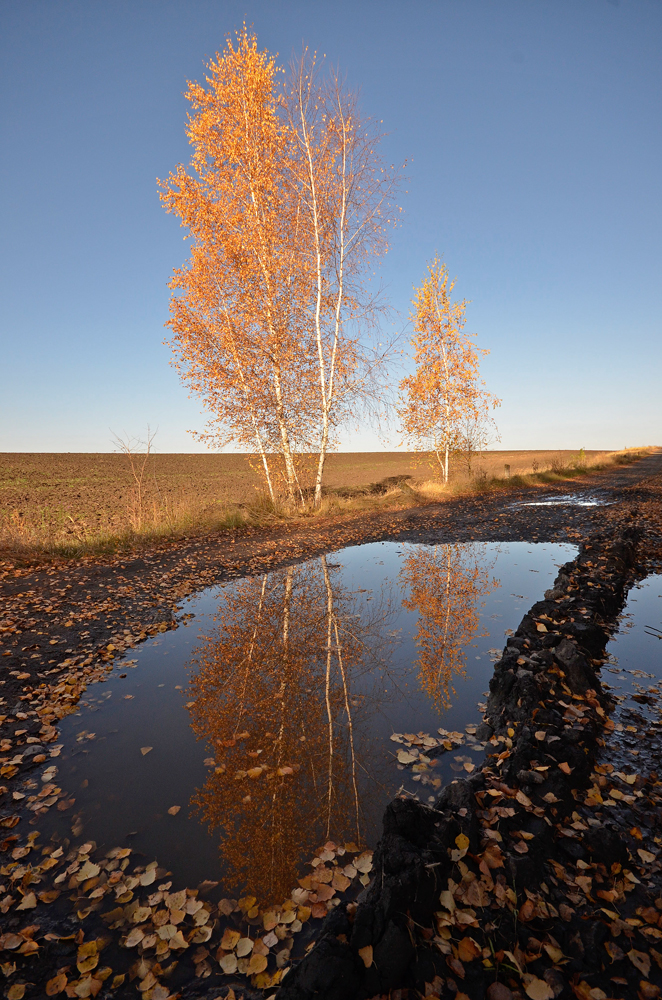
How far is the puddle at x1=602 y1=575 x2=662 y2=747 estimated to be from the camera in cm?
427

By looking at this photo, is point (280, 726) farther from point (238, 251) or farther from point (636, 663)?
point (238, 251)

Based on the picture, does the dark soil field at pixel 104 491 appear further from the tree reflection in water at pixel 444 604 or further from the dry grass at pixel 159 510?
the tree reflection in water at pixel 444 604

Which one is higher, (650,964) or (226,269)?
(226,269)

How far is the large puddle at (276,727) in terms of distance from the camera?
3141 mm

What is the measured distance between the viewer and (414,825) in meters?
2.62

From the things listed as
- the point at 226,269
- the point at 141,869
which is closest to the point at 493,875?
the point at 141,869

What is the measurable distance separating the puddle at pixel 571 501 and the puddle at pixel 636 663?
365 inches

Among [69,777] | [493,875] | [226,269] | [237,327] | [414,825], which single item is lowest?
[69,777]

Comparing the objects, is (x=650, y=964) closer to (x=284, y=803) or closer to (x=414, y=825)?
(x=414, y=825)

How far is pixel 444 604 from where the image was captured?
7.39 meters

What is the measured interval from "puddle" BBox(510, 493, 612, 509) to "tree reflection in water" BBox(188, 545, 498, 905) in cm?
929

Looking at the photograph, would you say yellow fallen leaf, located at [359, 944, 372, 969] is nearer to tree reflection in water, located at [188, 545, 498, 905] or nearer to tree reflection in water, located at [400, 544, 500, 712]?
tree reflection in water, located at [188, 545, 498, 905]

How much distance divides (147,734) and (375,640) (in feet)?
9.55

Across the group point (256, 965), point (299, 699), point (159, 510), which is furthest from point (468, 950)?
point (159, 510)
